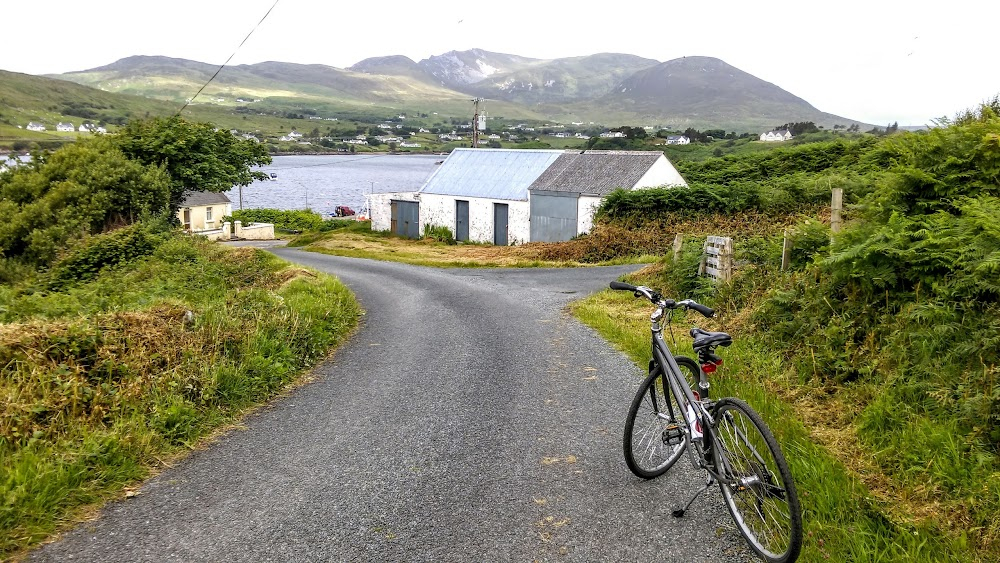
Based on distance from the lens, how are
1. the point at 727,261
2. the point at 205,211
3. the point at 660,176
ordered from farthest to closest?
1. the point at 205,211
2. the point at 660,176
3. the point at 727,261

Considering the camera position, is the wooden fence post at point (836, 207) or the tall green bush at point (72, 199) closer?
the wooden fence post at point (836, 207)

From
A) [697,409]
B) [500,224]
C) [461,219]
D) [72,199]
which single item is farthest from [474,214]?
[697,409]

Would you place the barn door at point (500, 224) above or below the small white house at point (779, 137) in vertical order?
below

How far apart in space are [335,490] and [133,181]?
1800 centimetres

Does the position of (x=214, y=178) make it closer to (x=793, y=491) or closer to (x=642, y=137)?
(x=793, y=491)

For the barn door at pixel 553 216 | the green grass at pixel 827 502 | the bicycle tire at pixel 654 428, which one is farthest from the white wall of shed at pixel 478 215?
the bicycle tire at pixel 654 428

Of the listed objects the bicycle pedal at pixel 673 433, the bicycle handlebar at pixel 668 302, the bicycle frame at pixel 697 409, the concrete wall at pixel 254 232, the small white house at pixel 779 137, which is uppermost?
the small white house at pixel 779 137

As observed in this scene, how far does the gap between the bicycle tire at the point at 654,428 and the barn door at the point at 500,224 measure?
34.9 meters

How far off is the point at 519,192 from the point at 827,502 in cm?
3600

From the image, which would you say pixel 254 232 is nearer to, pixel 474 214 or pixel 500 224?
pixel 474 214

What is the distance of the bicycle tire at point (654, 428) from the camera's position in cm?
535

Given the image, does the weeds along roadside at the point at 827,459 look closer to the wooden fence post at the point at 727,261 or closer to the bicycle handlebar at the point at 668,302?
the wooden fence post at the point at 727,261

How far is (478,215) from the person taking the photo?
4147cm

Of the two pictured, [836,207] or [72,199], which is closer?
[836,207]
